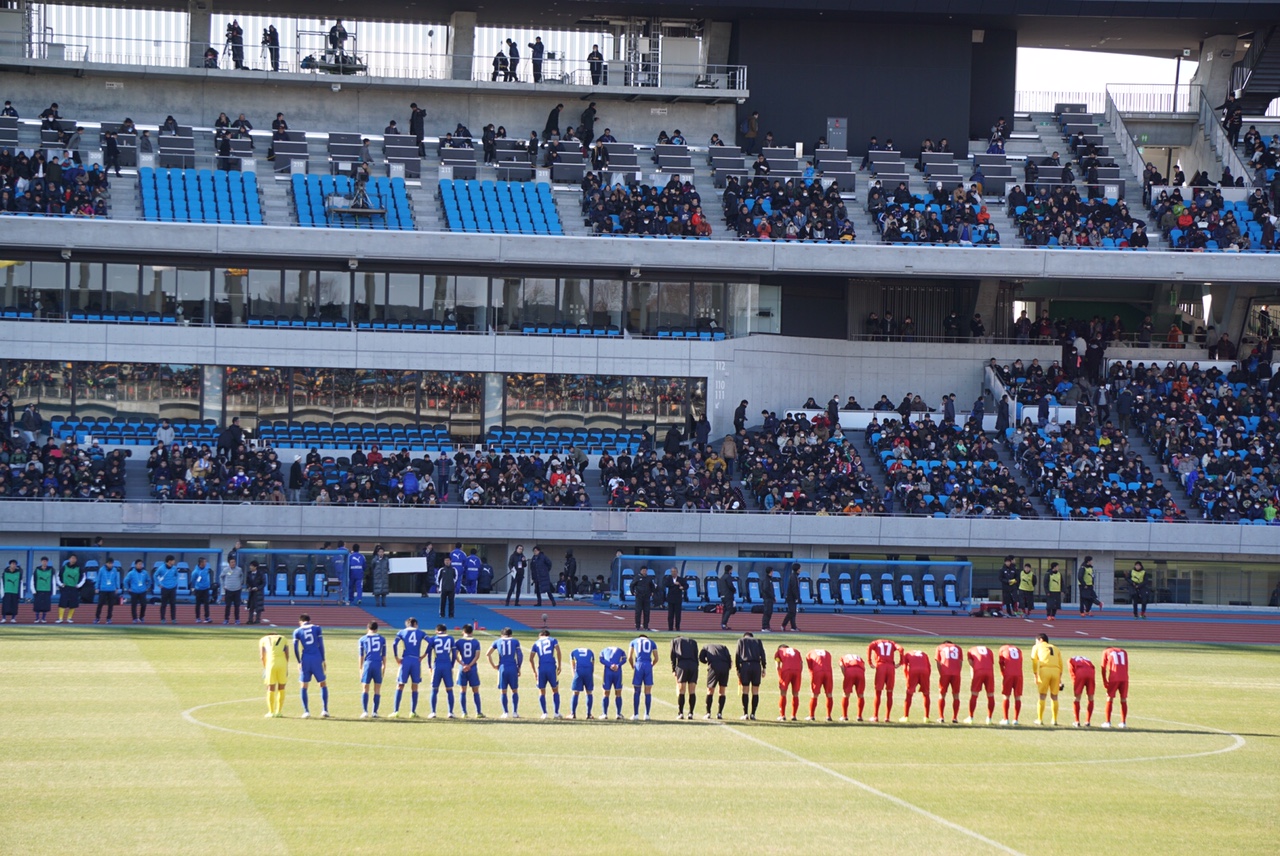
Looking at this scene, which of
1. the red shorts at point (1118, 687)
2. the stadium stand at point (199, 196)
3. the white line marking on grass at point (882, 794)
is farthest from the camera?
the stadium stand at point (199, 196)

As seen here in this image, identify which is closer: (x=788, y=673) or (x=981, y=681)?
(x=788, y=673)

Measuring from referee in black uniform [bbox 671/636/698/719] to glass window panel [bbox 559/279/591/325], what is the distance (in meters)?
29.9

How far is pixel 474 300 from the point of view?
54.1 meters

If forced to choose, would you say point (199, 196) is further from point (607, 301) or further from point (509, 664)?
point (509, 664)

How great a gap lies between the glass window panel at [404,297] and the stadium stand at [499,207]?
86.8 inches

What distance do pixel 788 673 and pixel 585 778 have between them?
603 cm

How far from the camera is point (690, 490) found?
48.8 meters

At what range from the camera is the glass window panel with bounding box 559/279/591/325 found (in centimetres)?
5441

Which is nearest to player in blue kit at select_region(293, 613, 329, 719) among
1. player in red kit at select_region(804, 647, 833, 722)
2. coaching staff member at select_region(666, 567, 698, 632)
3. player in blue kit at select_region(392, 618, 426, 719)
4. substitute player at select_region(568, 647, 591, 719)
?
player in blue kit at select_region(392, 618, 426, 719)

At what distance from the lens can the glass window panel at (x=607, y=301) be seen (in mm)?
54594

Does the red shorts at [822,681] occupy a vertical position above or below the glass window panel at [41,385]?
below

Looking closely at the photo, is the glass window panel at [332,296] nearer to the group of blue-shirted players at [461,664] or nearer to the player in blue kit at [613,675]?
the group of blue-shirted players at [461,664]

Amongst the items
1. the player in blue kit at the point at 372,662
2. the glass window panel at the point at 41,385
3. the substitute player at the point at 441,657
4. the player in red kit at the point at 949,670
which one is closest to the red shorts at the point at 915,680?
the player in red kit at the point at 949,670

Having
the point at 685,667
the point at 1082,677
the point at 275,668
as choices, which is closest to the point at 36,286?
the point at 275,668
